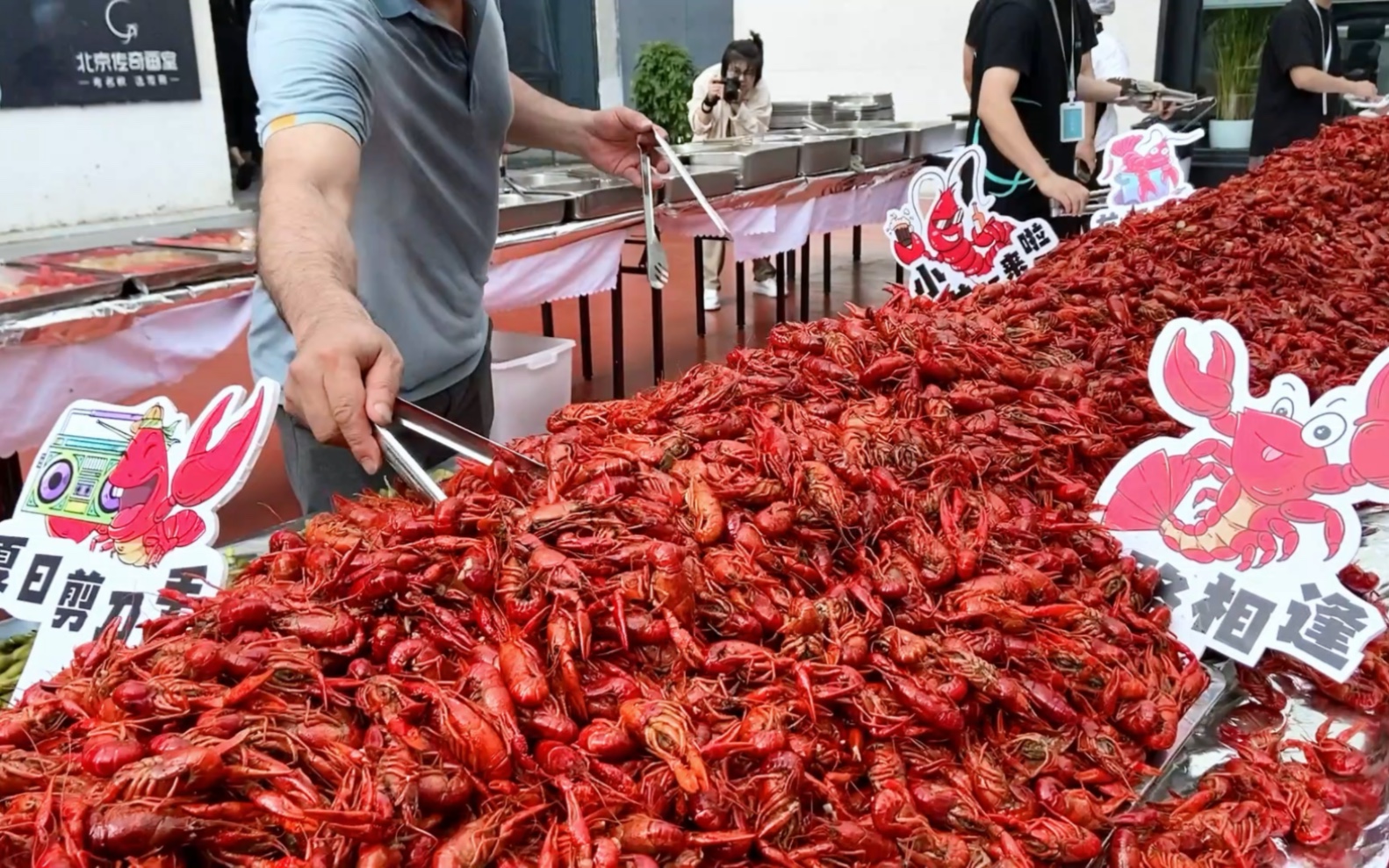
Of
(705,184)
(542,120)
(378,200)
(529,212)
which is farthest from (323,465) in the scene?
(705,184)

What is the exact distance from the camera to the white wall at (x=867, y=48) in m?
→ 12.6

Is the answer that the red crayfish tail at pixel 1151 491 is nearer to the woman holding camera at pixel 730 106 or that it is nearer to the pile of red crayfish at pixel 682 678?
the pile of red crayfish at pixel 682 678

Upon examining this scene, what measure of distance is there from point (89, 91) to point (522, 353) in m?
5.59

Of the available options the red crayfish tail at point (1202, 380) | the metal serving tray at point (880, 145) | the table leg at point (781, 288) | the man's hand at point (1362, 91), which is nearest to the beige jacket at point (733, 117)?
the metal serving tray at point (880, 145)

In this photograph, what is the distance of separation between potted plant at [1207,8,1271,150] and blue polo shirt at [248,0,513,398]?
32.4 feet

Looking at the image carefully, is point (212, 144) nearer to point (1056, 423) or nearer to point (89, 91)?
point (89, 91)

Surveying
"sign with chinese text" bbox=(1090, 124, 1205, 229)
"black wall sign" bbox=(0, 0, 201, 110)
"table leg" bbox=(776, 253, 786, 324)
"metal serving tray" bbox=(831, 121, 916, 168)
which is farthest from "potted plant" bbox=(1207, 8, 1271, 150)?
"black wall sign" bbox=(0, 0, 201, 110)

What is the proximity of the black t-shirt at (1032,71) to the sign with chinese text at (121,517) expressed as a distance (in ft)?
12.6

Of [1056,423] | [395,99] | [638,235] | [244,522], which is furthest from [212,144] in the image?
[1056,423]

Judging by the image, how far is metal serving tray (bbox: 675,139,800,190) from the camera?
6293mm

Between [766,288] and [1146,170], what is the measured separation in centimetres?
517

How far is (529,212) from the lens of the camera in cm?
506

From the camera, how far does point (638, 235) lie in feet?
20.0

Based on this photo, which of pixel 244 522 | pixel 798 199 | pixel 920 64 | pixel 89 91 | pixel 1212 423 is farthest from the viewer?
pixel 920 64
